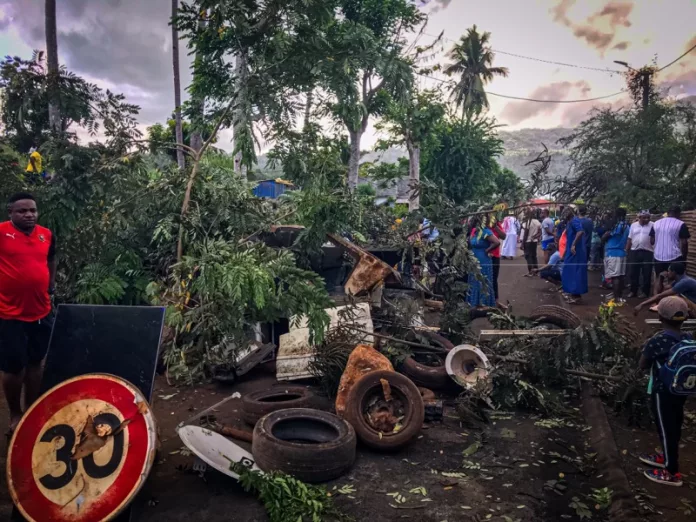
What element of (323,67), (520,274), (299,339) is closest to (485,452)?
(299,339)

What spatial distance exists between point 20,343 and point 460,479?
3.99 metres

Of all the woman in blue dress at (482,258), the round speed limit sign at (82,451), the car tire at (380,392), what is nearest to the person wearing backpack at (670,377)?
the car tire at (380,392)

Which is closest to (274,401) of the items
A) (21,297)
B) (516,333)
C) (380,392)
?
(380,392)

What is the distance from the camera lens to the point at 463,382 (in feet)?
19.3

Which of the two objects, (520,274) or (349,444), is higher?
(520,274)

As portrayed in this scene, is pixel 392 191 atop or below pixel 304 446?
atop

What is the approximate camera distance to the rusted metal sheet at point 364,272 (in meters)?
7.57

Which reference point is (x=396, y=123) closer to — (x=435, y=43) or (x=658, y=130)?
(x=435, y=43)

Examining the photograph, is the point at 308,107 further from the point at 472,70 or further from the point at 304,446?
the point at 472,70

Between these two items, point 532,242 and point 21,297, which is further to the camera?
point 532,242

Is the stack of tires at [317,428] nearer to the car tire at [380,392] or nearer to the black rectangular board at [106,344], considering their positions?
the car tire at [380,392]

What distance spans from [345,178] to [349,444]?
183 inches

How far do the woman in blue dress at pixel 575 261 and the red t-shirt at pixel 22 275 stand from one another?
32.2 feet

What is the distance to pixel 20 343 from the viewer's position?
421 cm
